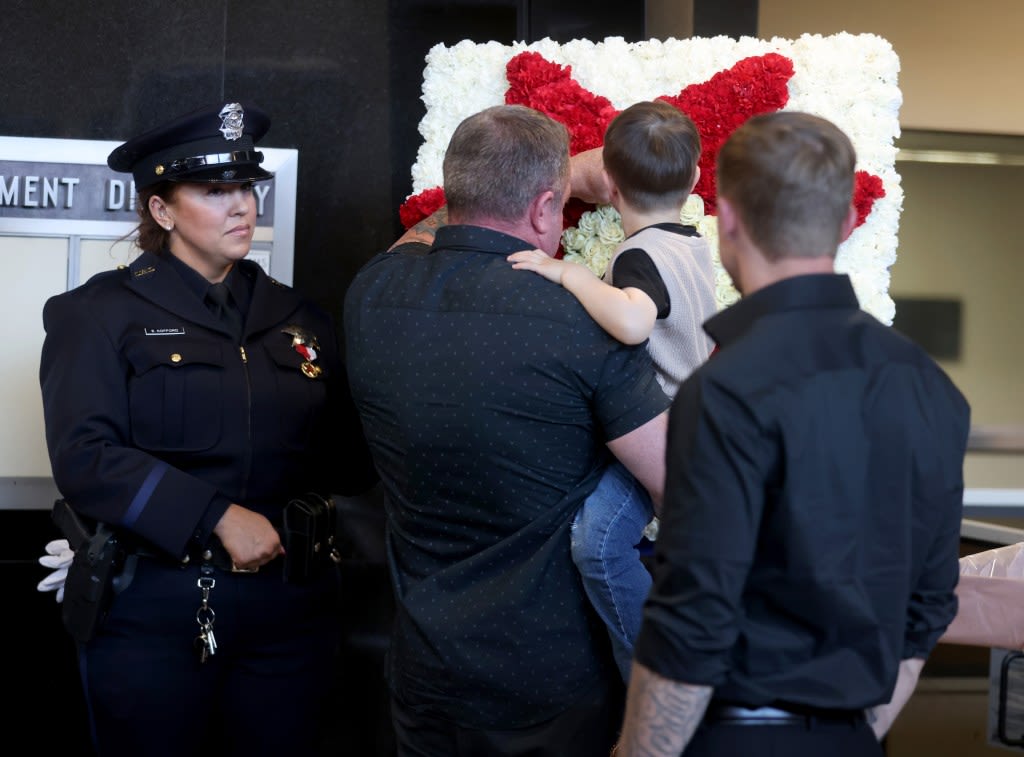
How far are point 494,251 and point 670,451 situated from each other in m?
0.64

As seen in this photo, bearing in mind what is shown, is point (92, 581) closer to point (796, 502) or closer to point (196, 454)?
point (196, 454)

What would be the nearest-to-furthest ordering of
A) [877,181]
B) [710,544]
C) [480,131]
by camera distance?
1. [710,544]
2. [480,131]
3. [877,181]

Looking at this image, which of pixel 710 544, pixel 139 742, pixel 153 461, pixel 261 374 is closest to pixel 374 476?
pixel 261 374

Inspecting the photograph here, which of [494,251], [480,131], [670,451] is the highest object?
[480,131]

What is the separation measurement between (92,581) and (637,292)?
115cm

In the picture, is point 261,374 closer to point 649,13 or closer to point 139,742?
point 139,742

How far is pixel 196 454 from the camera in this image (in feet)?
7.79

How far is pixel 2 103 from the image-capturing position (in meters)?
3.20

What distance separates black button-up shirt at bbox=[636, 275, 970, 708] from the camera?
131 centimetres

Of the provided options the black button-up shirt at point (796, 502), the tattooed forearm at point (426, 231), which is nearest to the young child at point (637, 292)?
the tattooed forearm at point (426, 231)

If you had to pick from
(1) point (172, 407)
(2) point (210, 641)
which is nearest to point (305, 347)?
(1) point (172, 407)

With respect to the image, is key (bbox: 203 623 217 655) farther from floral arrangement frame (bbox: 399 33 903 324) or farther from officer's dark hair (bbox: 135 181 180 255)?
floral arrangement frame (bbox: 399 33 903 324)

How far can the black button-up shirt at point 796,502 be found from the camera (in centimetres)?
A: 131

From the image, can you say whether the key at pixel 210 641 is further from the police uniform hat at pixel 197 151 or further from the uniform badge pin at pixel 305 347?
the police uniform hat at pixel 197 151
